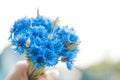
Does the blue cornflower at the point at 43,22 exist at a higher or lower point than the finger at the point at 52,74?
higher

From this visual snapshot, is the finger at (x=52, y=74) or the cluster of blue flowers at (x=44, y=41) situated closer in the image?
the cluster of blue flowers at (x=44, y=41)

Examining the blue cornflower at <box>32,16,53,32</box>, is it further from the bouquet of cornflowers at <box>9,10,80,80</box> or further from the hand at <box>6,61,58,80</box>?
the hand at <box>6,61,58,80</box>

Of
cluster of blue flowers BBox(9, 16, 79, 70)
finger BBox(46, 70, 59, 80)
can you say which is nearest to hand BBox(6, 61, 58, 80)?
finger BBox(46, 70, 59, 80)

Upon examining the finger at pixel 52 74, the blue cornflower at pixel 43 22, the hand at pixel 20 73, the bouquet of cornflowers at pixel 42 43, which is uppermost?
the blue cornflower at pixel 43 22

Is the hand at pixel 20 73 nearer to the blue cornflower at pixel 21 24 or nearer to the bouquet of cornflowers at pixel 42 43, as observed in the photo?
the bouquet of cornflowers at pixel 42 43

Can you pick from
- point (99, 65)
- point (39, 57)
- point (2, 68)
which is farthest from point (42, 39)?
point (99, 65)

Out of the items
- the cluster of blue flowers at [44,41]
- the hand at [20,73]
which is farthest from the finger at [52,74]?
the cluster of blue flowers at [44,41]

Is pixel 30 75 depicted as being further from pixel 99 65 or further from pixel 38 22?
pixel 99 65

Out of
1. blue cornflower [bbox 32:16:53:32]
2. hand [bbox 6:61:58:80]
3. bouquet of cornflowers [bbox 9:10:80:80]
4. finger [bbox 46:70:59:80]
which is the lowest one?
finger [bbox 46:70:59:80]
